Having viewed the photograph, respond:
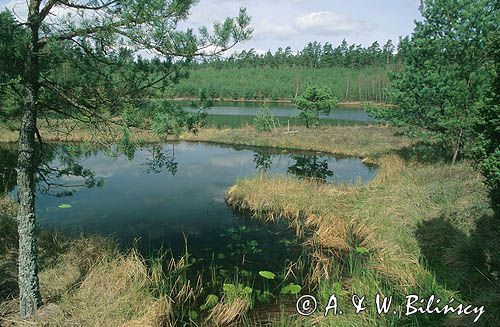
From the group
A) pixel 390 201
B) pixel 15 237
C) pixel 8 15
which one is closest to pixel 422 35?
pixel 390 201

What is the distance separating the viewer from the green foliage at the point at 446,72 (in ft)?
51.9

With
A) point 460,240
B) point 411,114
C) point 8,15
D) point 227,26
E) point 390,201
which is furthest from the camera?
point 411,114

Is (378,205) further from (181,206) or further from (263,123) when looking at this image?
(263,123)

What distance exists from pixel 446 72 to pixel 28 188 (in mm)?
16794

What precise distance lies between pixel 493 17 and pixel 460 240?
11.4 meters

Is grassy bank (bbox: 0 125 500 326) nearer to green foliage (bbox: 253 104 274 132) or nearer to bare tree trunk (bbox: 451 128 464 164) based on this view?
bare tree trunk (bbox: 451 128 464 164)

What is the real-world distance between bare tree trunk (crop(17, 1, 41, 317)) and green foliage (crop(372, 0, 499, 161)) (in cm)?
1560

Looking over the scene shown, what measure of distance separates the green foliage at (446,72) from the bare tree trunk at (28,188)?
1560 centimetres

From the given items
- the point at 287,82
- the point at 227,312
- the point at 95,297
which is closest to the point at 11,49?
the point at 95,297

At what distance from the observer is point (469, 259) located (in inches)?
342

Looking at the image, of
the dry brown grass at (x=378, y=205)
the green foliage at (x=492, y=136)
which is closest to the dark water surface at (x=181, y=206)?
the dry brown grass at (x=378, y=205)

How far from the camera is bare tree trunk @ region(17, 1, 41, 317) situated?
19.4 ft

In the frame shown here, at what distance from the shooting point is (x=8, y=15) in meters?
5.60

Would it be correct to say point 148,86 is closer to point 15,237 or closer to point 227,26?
point 227,26
